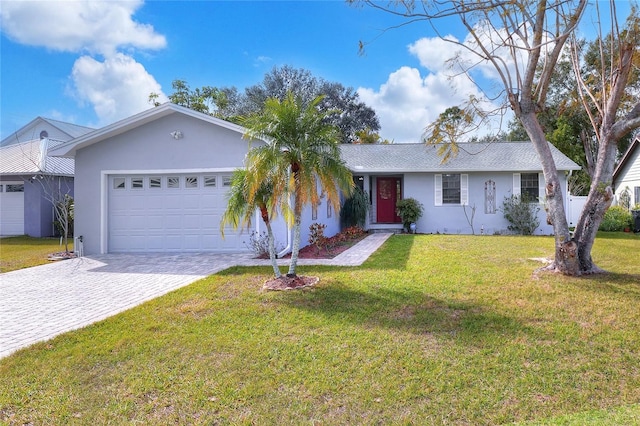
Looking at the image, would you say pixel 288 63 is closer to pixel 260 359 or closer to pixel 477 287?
pixel 477 287

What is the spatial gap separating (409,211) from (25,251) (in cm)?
1338

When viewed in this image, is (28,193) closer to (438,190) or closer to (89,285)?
(89,285)

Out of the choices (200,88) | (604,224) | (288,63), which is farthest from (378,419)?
(288,63)

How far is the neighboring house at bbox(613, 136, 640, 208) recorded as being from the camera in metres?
19.4

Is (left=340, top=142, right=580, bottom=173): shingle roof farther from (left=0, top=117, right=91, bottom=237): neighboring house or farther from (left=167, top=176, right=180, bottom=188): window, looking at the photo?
(left=0, top=117, right=91, bottom=237): neighboring house

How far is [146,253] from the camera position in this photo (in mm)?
11672

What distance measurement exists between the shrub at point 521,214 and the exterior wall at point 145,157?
1101cm

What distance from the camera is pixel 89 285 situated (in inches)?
306

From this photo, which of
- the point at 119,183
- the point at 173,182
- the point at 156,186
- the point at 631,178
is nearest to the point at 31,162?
the point at 119,183

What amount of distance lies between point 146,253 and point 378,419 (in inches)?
395

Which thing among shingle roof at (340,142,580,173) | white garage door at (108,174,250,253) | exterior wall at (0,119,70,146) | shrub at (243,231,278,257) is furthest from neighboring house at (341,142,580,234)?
exterior wall at (0,119,70,146)

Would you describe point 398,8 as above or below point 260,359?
above

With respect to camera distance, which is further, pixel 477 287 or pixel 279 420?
pixel 477 287

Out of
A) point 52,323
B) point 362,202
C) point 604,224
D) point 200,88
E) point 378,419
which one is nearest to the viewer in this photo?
point 378,419
